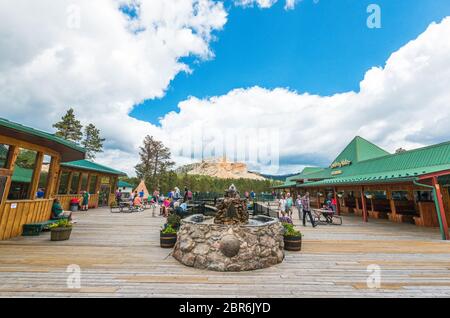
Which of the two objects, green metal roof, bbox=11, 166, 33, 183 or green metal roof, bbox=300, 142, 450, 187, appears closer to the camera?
green metal roof, bbox=300, 142, 450, 187

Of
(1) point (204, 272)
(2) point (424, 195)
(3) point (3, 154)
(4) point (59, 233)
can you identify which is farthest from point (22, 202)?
(2) point (424, 195)

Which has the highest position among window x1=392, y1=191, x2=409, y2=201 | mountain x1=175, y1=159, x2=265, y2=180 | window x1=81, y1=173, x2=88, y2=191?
mountain x1=175, y1=159, x2=265, y2=180

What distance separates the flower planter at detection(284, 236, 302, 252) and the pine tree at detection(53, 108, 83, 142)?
35.9 m

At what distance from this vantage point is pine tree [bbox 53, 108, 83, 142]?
30239 millimetres

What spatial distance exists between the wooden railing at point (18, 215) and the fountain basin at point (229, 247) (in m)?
7.11

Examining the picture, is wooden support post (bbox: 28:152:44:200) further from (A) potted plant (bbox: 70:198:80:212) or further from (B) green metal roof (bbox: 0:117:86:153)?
(A) potted plant (bbox: 70:198:80:212)

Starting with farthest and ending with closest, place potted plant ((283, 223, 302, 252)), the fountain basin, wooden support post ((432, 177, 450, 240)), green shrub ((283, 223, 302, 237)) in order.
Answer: wooden support post ((432, 177, 450, 240)), green shrub ((283, 223, 302, 237)), potted plant ((283, 223, 302, 252)), the fountain basin

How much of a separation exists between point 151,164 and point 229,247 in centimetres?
3710

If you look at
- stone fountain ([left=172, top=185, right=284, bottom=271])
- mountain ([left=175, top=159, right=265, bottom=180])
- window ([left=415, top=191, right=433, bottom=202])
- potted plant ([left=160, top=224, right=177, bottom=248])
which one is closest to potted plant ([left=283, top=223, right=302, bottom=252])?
stone fountain ([left=172, top=185, right=284, bottom=271])

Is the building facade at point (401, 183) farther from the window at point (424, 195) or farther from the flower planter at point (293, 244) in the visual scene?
the flower planter at point (293, 244)

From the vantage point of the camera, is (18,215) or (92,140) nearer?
(18,215)

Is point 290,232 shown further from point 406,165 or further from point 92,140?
point 92,140

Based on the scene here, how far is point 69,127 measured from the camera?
101 feet
